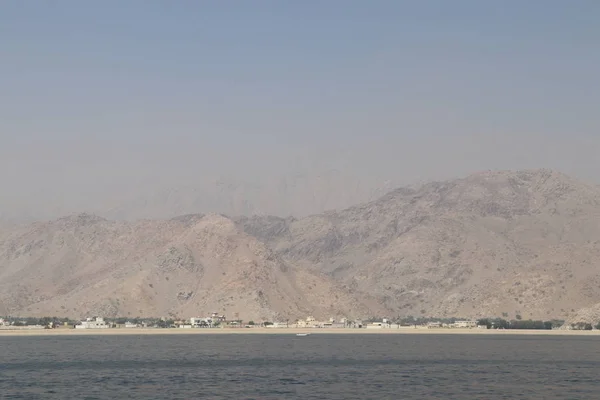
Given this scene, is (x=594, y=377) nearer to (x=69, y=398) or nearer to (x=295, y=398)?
(x=295, y=398)

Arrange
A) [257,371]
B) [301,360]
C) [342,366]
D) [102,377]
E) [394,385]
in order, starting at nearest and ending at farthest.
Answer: [394,385], [102,377], [257,371], [342,366], [301,360]

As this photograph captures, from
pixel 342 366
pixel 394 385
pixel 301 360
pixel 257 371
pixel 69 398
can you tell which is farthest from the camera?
pixel 301 360

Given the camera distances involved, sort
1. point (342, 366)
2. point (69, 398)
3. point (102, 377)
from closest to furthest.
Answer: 1. point (69, 398)
2. point (102, 377)
3. point (342, 366)

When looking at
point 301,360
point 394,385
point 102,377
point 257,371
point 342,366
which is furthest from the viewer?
point 301,360

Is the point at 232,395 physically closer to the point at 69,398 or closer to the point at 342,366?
the point at 69,398

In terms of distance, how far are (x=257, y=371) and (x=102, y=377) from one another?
88.1 ft

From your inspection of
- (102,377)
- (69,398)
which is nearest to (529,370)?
(102,377)

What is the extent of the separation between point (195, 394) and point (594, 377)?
6462 cm

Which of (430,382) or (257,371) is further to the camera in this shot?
(257,371)

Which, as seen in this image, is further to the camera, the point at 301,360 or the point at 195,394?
the point at 301,360

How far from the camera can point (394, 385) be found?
128250mm

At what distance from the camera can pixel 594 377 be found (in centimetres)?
14238

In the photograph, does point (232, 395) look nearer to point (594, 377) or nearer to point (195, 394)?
point (195, 394)

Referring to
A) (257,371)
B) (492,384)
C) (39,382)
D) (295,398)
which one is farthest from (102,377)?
(492,384)
